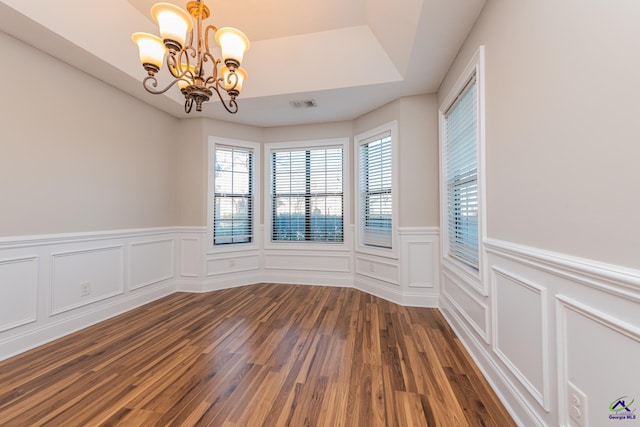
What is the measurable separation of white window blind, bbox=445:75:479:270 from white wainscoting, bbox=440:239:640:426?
0.51m

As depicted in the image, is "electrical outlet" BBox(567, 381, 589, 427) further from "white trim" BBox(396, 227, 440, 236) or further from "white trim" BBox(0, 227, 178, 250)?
"white trim" BBox(0, 227, 178, 250)

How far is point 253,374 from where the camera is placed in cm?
183

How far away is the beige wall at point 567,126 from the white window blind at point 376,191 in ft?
5.93

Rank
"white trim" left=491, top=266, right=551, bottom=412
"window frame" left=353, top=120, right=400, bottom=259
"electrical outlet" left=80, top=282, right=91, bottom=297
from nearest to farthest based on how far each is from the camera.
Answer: "white trim" left=491, top=266, right=551, bottom=412 → "electrical outlet" left=80, top=282, right=91, bottom=297 → "window frame" left=353, top=120, right=400, bottom=259

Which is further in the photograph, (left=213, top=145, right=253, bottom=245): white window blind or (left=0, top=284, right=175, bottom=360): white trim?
(left=213, top=145, right=253, bottom=245): white window blind

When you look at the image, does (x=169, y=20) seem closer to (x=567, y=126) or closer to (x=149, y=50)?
(x=149, y=50)

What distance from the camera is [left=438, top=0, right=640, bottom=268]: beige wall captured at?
0.82 metres

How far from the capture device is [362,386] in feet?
5.57

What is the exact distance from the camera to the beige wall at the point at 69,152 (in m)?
2.13

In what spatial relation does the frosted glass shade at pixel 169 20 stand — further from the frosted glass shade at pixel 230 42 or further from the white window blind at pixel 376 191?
the white window blind at pixel 376 191

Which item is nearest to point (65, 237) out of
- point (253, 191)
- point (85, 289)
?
point (85, 289)

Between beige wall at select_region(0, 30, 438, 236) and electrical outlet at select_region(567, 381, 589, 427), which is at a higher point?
beige wall at select_region(0, 30, 438, 236)

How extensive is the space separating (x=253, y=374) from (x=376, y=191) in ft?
8.80

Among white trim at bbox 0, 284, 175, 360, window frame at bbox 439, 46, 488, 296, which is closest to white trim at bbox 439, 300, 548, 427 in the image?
window frame at bbox 439, 46, 488, 296
